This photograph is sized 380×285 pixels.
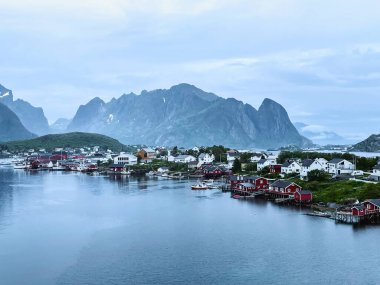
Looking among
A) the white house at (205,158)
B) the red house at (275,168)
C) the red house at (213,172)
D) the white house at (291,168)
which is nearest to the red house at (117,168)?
the white house at (205,158)

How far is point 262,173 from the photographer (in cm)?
5162

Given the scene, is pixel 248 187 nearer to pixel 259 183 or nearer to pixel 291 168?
pixel 259 183

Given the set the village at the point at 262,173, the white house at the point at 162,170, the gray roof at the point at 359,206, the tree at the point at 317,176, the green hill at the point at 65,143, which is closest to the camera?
the gray roof at the point at 359,206

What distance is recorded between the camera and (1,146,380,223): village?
100 ft

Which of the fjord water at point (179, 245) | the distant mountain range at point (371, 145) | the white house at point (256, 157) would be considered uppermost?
the distant mountain range at point (371, 145)

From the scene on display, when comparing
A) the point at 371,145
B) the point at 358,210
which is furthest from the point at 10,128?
the point at 358,210

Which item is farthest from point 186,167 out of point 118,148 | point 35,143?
point 35,143

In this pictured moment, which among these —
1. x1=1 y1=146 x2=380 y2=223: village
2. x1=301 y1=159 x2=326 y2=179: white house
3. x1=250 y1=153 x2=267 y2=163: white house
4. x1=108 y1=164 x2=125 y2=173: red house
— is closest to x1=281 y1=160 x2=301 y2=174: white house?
x1=1 y1=146 x2=380 y2=223: village

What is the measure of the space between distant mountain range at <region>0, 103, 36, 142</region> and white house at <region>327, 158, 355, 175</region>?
15579 cm

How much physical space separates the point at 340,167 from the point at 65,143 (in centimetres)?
9093

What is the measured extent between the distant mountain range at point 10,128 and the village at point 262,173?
9813 cm

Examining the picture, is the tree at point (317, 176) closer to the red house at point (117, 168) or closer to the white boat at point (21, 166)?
the red house at point (117, 168)

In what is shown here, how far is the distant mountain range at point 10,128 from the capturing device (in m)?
182

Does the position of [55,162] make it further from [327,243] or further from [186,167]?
[327,243]
